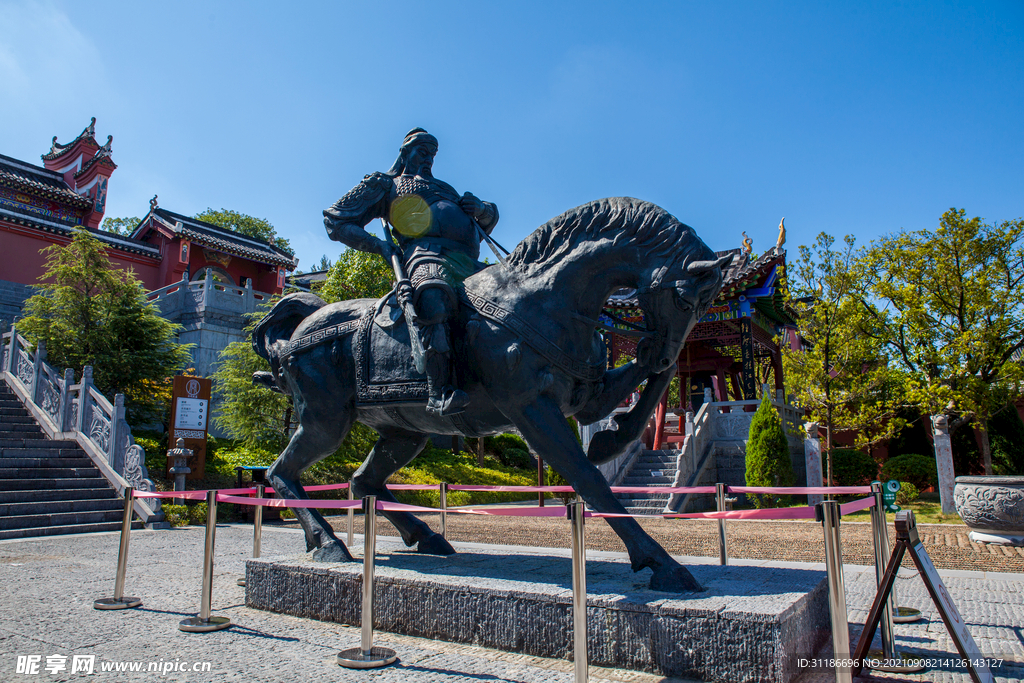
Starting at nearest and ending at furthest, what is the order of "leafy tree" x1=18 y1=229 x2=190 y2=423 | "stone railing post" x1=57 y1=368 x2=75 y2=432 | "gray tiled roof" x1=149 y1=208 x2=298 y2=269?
1. "stone railing post" x1=57 y1=368 x2=75 y2=432
2. "leafy tree" x1=18 y1=229 x2=190 y2=423
3. "gray tiled roof" x1=149 y1=208 x2=298 y2=269

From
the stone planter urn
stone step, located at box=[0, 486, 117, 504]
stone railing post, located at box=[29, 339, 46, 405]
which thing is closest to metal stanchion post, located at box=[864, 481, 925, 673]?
the stone planter urn

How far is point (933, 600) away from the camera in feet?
9.07

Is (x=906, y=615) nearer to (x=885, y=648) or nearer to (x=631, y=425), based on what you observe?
(x=885, y=648)

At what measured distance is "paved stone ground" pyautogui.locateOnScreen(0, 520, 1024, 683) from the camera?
2947 mm

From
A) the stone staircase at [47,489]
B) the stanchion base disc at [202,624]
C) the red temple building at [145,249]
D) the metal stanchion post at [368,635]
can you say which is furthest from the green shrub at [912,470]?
the red temple building at [145,249]

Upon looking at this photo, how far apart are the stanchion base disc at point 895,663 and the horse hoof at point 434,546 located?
2.72 m

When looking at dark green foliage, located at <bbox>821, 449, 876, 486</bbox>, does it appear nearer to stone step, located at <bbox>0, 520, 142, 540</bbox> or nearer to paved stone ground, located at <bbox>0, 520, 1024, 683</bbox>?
paved stone ground, located at <bbox>0, 520, 1024, 683</bbox>

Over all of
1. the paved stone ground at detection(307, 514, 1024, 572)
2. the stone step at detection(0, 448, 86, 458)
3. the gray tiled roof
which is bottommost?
the paved stone ground at detection(307, 514, 1024, 572)

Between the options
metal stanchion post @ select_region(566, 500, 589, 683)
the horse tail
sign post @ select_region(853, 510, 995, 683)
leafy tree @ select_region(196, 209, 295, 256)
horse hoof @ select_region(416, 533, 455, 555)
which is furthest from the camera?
leafy tree @ select_region(196, 209, 295, 256)

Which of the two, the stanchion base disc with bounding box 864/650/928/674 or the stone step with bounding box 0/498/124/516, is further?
the stone step with bounding box 0/498/124/516

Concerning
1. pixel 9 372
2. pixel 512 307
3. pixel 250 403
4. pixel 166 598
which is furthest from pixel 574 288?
pixel 9 372

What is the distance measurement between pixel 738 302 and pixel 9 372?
18176 mm

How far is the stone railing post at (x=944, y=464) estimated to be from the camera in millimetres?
11812

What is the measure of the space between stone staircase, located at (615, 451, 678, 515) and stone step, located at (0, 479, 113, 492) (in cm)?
991
